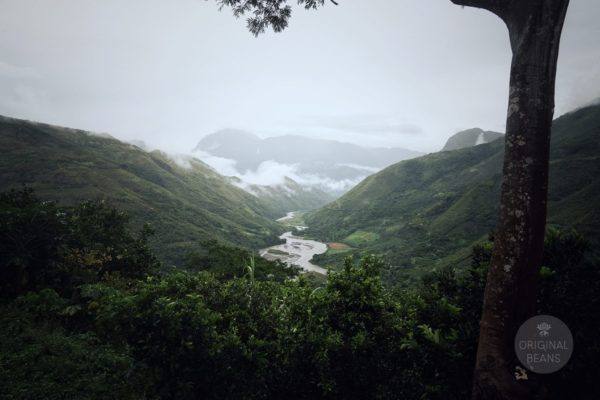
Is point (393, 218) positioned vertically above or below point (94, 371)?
above

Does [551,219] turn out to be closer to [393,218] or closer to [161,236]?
[393,218]

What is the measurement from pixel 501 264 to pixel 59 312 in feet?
46.8

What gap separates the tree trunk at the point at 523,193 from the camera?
4.05 metres

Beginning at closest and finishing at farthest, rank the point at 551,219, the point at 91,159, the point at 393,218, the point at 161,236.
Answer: the point at 551,219
the point at 161,236
the point at 91,159
the point at 393,218

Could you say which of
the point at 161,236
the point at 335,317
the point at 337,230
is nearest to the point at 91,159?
the point at 161,236

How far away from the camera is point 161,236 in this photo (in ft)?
363

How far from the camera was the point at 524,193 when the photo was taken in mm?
4078

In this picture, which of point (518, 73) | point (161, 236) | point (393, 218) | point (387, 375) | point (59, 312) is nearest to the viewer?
point (518, 73)

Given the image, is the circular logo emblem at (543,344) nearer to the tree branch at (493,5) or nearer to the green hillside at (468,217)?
the tree branch at (493,5)

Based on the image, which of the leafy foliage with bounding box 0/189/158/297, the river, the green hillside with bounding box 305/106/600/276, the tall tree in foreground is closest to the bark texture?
the tall tree in foreground

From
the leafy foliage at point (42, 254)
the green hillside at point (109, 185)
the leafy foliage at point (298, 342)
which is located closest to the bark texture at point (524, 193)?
the leafy foliage at point (298, 342)

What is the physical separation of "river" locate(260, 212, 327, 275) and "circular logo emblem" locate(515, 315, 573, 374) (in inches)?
4289

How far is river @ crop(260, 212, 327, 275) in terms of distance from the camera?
122050mm

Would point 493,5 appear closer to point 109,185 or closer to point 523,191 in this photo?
point 523,191
